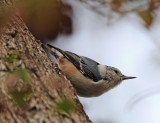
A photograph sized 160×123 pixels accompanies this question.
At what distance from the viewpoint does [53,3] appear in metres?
2.81

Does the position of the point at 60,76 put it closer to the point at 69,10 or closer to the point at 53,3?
the point at 53,3

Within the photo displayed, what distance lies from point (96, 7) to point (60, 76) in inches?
65.5

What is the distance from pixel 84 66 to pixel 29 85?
1.65 meters

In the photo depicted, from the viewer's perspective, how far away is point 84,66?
3924 mm

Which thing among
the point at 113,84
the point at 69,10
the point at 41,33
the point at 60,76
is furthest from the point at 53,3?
the point at 113,84

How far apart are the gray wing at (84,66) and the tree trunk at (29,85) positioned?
2.21ft

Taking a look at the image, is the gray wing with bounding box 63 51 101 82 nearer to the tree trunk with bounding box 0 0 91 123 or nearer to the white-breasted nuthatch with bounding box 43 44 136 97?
the white-breasted nuthatch with bounding box 43 44 136 97

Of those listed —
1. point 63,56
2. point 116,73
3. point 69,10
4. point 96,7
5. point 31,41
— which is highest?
point 96,7

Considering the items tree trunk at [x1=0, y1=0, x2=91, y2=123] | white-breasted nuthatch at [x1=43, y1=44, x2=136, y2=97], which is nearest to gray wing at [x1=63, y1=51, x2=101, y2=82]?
white-breasted nuthatch at [x1=43, y1=44, x2=136, y2=97]

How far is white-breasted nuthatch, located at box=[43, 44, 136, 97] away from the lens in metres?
3.74

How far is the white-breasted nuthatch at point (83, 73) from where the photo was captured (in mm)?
3740

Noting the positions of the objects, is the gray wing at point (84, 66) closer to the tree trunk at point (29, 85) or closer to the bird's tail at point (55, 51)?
the bird's tail at point (55, 51)

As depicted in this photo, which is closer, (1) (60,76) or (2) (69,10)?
(1) (60,76)

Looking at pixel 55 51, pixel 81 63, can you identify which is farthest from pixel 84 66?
pixel 55 51
